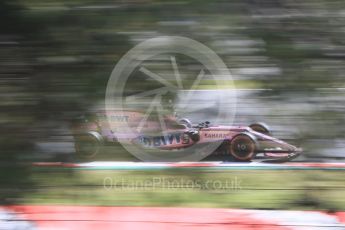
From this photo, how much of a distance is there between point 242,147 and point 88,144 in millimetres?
461

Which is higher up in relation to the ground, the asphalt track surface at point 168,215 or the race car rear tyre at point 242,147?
the race car rear tyre at point 242,147

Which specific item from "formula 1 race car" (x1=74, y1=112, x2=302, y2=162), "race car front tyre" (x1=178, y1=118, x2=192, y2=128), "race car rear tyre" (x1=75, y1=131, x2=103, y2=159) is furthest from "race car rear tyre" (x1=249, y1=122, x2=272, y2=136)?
"race car rear tyre" (x1=75, y1=131, x2=103, y2=159)

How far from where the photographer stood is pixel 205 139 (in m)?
1.93

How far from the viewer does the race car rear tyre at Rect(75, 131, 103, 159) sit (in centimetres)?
200

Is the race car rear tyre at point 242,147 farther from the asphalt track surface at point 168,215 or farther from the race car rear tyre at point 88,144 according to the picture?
the race car rear tyre at point 88,144

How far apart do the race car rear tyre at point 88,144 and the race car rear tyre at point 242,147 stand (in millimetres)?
394

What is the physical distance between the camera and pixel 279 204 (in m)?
2.08

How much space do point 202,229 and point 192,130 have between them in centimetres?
56

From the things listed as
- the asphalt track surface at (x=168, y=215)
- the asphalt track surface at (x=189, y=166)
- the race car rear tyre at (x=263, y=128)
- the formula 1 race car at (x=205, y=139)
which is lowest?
the asphalt track surface at (x=168, y=215)

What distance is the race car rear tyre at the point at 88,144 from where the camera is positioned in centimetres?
200

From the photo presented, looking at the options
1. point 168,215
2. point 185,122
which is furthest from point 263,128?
point 168,215

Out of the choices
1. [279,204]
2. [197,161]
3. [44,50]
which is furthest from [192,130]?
[44,50]

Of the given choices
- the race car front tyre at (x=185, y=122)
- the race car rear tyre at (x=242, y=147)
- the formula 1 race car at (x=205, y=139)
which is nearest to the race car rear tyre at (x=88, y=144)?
the formula 1 race car at (x=205, y=139)

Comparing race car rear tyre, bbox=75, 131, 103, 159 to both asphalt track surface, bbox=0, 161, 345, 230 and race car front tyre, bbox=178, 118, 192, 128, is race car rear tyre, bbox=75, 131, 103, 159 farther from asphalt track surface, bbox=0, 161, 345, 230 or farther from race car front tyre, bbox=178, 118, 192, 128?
race car front tyre, bbox=178, 118, 192, 128
